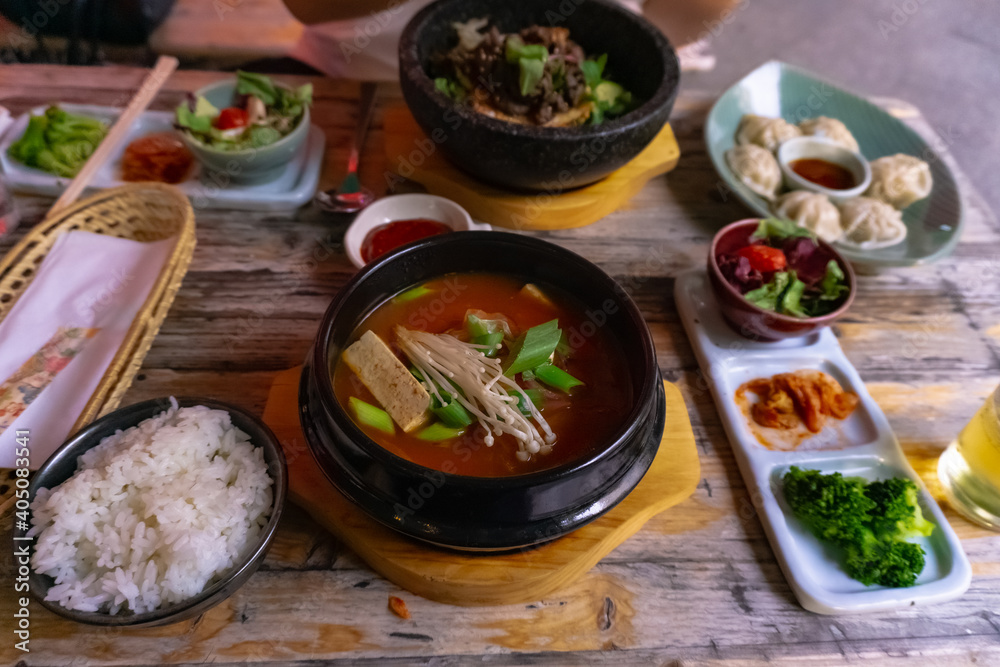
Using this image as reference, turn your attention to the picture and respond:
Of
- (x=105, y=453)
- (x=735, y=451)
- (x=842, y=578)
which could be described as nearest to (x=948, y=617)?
(x=842, y=578)

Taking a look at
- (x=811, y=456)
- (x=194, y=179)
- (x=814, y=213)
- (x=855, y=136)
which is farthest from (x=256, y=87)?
(x=855, y=136)

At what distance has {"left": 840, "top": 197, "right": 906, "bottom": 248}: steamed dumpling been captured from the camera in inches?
87.4

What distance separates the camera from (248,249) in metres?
2.10

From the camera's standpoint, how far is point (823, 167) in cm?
246

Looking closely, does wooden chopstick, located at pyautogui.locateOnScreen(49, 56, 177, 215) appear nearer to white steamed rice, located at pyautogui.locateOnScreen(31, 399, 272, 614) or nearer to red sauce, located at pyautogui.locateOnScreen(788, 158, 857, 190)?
white steamed rice, located at pyautogui.locateOnScreen(31, 399, 272, 614)

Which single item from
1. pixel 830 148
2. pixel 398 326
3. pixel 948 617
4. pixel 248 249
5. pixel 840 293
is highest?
pixel 830 148

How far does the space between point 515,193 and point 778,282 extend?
3.05 feet

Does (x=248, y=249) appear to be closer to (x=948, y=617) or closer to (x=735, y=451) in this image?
(x=735, y=451)

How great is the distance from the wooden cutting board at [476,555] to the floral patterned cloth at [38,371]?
0.58 meters

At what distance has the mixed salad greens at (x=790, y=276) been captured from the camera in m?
1.84

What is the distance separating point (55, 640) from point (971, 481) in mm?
2175

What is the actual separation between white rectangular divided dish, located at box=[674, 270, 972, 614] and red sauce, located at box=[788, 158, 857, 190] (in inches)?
29.7

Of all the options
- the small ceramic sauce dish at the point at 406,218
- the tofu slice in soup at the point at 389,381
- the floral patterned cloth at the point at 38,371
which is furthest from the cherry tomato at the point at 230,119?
the tofu slice in soup at the point at 389,381

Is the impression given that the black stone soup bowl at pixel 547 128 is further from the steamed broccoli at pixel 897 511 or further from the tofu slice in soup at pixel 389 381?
the steamed broccoli at pixel 897 511
